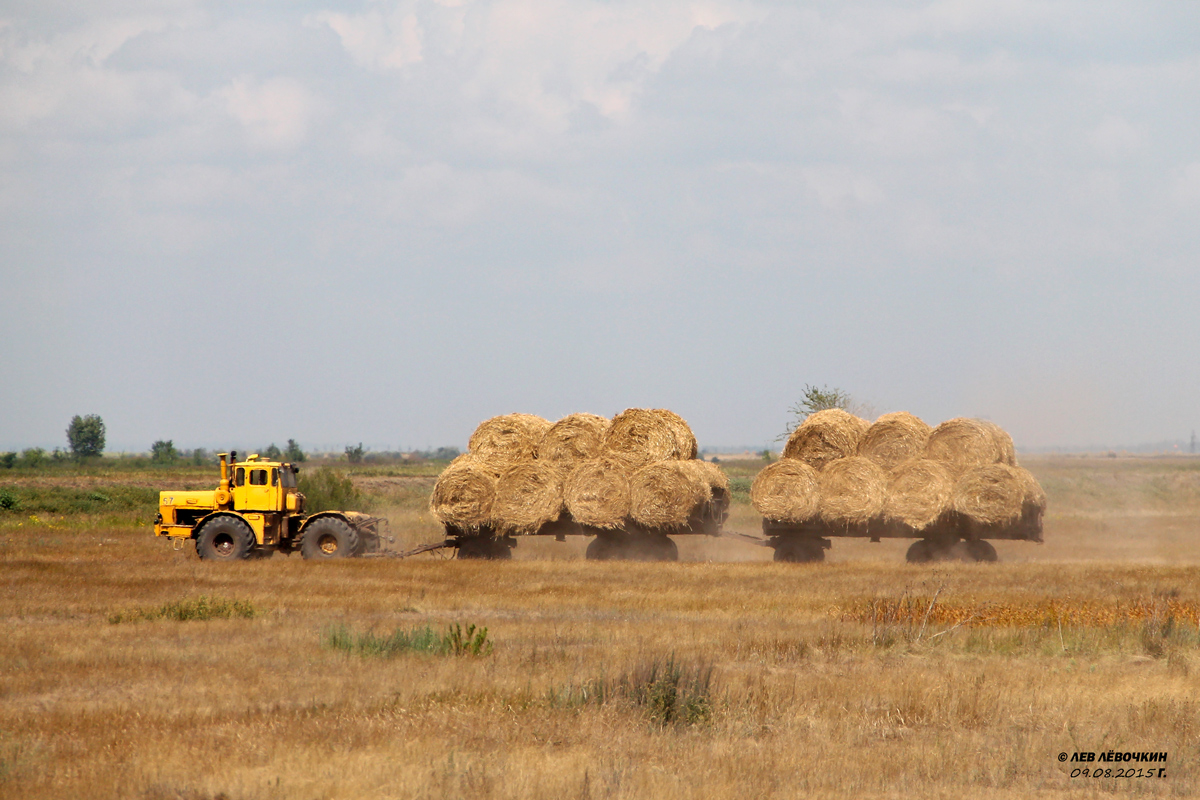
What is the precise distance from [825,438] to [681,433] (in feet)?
9.73

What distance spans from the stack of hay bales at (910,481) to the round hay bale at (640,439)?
6.42ft

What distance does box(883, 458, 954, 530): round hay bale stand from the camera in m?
20.8

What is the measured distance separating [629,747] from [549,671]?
2356 millimetres

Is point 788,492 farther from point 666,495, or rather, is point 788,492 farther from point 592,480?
point 592,480

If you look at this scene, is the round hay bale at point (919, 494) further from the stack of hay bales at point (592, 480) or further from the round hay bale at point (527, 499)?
the round hay bale at point (527, 499)

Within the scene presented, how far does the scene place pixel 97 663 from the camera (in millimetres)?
10547

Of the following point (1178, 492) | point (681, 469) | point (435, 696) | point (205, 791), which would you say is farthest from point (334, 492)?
point (1178, 492)

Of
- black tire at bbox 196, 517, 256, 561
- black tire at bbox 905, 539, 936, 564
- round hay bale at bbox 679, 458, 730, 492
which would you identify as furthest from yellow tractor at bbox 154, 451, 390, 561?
black tire at bbox 905, 539, 936, 564

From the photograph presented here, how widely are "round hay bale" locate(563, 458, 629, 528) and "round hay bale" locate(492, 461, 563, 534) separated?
0.38 m

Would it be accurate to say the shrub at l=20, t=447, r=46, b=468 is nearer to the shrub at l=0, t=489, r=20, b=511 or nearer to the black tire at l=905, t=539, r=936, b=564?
the shrub at l=0, t=489, r=20, b=511

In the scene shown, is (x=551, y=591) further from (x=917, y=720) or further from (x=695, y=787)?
(x=695, y=787)

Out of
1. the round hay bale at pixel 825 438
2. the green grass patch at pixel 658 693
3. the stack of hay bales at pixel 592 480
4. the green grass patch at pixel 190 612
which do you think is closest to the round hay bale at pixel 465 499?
the stack of hay bales at pixel 592 480

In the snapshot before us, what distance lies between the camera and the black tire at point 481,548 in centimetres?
2314

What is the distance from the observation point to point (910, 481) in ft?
69.5
